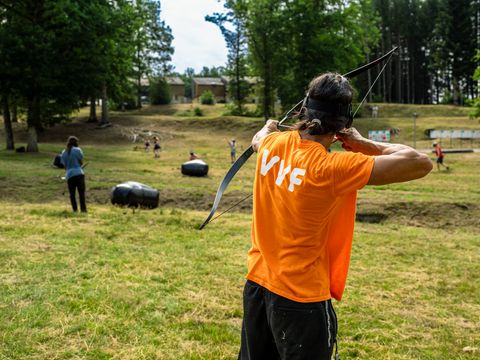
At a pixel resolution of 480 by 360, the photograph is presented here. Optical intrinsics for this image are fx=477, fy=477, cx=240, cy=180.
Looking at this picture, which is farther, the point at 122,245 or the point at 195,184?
the point at 195,184

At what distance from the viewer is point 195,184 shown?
16.9 metres

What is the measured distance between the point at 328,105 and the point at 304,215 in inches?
19.9

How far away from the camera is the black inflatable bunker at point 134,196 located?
38.6 ft

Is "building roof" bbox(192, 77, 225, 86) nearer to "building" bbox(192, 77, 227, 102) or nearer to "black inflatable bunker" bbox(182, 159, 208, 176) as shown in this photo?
"building" bbox(192, 77, 227, 102)

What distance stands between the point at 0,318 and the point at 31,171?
15219 mm

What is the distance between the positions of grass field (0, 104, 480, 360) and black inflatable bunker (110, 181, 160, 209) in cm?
43

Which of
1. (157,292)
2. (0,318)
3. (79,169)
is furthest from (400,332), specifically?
(79,169)

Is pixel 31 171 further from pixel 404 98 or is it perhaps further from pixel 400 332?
pixel 404 98

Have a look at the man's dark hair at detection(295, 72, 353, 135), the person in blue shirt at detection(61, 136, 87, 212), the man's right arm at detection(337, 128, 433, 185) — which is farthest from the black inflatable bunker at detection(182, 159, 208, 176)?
the man's right arm at detection(337, 128, 433, 185)

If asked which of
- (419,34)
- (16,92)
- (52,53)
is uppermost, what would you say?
(419,34)

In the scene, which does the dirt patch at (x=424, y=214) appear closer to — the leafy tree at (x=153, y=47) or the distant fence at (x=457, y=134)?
the distant fence at (x=457, y=134)

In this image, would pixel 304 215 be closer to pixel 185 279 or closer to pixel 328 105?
pixel 328 105

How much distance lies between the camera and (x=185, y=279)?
5.98 meters

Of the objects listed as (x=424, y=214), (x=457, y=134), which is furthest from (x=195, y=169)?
(x=457, y=134)
